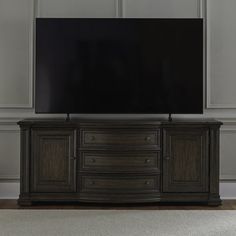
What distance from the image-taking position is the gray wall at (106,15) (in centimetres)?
495

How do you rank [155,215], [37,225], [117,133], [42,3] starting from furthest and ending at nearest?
1. [42,3]
2. [117,133]
3. [155,215]
4. [37,225]

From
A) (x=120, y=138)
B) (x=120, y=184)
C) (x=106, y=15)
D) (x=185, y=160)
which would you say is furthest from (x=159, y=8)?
(x=120, y=184)

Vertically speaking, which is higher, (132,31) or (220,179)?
(132,31)

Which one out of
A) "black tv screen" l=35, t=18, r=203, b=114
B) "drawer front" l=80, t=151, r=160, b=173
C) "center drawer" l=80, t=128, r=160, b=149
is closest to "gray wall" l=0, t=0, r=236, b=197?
"black tv screen" l=35, t=18, r=203, b=114

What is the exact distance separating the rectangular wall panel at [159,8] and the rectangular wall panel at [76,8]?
0.14 meters

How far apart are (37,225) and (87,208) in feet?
2.48

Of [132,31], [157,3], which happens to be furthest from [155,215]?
[157,3]

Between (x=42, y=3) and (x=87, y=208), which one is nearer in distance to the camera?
(x=87, y=208)

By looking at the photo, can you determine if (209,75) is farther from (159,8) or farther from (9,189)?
(9,189)

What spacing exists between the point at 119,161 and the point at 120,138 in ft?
0.66

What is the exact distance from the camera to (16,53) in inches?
195

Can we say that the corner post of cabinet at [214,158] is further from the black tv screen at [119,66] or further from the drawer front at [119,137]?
the drawer front at [119,137]

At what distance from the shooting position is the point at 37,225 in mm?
3820

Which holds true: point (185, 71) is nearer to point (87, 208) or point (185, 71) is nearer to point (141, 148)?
point (141, 148)
